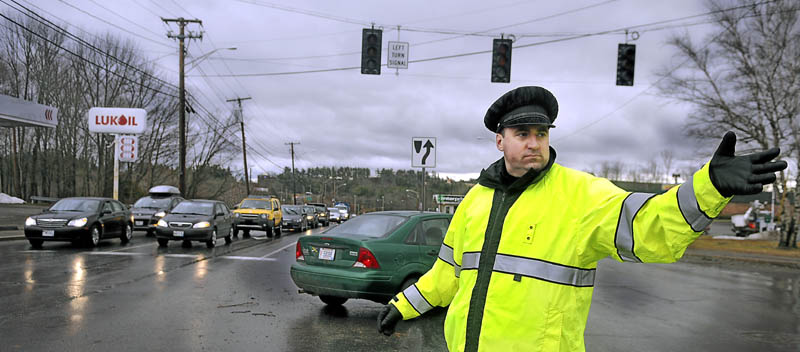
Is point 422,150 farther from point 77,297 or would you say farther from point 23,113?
point 23,113

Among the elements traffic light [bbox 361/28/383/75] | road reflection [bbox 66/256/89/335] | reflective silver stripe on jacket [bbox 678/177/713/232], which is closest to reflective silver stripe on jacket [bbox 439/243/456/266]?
reflective silver stripe on jacket [bbox 678/177/713/232]

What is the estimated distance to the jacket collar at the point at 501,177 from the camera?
222 cm

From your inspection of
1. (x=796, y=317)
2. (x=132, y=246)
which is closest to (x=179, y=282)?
(x=132, y=246)

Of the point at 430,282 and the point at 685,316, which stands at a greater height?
the point at 430,282

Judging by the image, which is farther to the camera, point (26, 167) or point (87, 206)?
point (26, 167)

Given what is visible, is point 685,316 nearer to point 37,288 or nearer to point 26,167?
point 37,288

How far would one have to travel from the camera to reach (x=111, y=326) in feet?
20.9

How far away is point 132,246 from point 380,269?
39.8 feet

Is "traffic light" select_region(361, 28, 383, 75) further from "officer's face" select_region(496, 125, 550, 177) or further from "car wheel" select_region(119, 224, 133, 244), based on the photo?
"officer's face" select_region(496, 125, 550, 177)

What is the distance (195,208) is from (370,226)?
38.4ft

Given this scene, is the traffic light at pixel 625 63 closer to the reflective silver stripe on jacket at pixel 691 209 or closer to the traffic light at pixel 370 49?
the traffic light at pixel 370 49

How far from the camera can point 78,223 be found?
595 inches

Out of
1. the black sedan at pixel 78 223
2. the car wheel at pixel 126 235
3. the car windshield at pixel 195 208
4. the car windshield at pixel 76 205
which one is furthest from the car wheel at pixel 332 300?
the car wheel at pixel 126 235

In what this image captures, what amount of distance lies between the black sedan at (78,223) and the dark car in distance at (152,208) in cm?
385
